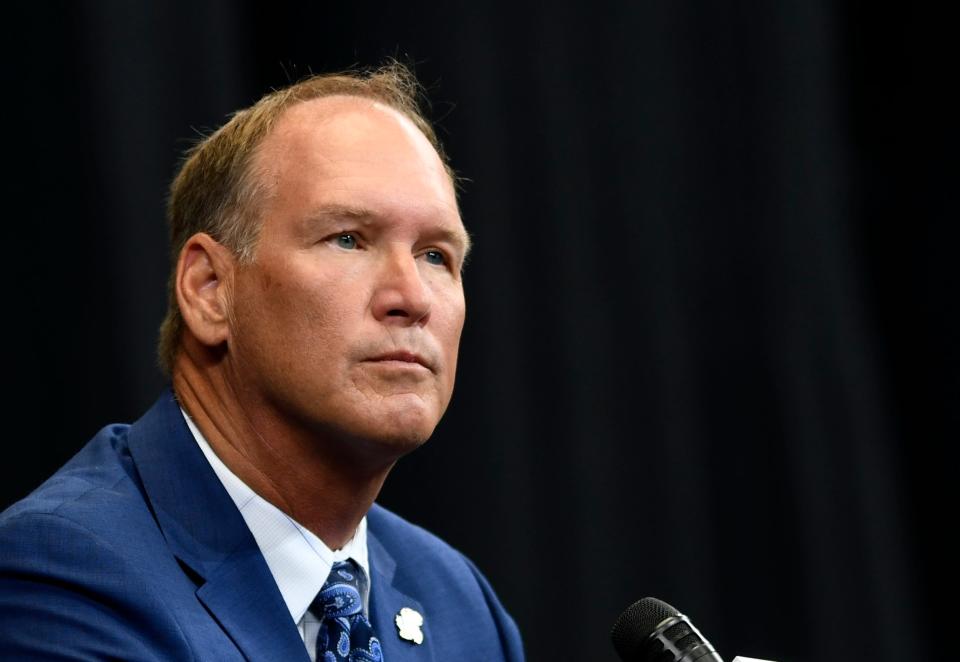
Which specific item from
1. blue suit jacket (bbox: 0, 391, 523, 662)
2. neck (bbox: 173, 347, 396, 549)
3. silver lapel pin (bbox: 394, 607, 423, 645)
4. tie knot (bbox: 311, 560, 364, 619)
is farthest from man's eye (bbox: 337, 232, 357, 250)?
silver lapel pin (bbox: 394, 607, 423, 645)

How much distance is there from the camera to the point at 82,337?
116 inches

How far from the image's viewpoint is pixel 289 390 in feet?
6.65

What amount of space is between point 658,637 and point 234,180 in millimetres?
1073

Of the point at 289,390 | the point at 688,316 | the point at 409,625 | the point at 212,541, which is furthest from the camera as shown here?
the point at 688,316

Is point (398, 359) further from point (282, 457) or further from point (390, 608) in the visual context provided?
point (390, 608)

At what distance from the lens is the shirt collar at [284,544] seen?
1.99 meters

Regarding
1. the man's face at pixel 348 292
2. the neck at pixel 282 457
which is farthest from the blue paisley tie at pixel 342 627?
the man's face at pixel 348 292

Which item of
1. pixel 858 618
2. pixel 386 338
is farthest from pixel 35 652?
pixel 858 618

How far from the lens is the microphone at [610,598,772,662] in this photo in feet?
5.21

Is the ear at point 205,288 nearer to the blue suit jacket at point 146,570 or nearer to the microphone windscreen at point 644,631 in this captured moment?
the blue suit jacket at point 146,570

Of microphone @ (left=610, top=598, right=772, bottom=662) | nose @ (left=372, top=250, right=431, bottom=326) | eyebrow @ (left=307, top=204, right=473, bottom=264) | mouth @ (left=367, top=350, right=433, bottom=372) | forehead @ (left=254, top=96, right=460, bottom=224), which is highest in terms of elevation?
forehead @ (left=254, top=96, right=460, bottom=224)

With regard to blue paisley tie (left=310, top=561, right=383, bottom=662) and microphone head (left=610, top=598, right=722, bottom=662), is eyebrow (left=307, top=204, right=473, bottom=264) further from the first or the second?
microphone head (left=610, top=598, right=722, bottom=662)

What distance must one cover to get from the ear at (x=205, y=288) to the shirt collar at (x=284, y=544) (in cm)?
16

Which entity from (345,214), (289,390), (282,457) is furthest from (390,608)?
(345,214)
